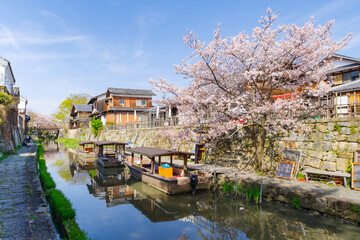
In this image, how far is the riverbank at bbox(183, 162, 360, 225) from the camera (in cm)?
808

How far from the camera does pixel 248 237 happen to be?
805cm

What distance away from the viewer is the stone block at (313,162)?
11977 millimetres

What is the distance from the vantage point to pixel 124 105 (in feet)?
A: 153

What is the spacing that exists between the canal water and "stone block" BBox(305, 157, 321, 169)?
12.1 ft

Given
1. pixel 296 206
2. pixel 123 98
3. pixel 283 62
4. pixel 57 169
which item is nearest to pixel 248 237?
pixel 296 206

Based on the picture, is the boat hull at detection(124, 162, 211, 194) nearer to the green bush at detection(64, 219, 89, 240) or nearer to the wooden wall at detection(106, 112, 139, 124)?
the green bush at detection(64, 219, 89, 240)

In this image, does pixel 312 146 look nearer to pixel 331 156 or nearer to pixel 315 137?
pixel 315 137

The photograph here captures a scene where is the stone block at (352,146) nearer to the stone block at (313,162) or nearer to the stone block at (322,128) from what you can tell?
the stone block at (322,128)

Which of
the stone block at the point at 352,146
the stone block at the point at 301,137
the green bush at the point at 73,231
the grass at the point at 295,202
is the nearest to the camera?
the green bush at the point at 73,231

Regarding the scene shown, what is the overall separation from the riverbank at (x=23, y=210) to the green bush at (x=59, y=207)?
560 mm

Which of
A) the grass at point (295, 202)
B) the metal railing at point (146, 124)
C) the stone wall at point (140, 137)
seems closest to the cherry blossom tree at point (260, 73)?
the grass at point (295, 202)

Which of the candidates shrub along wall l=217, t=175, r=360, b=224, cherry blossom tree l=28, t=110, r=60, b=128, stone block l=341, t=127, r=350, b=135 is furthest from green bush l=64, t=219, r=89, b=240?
cherry blossom tree l=28, t=110, r=60, b=128

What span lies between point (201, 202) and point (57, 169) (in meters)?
15.9

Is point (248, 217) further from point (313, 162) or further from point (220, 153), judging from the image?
point (220, 153)
